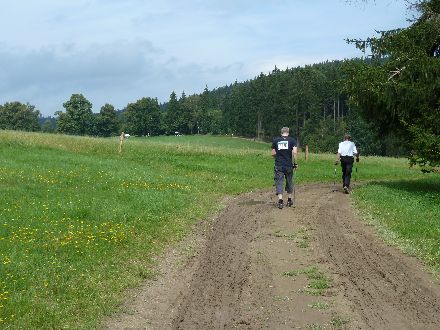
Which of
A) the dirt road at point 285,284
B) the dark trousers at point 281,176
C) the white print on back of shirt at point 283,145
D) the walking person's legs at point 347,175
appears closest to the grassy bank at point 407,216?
the dirt road at point 285,284

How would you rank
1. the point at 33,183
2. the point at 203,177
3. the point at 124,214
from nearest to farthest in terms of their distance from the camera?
1. the point at 124,214
2. the point at 33,183
3. the point at 203,177

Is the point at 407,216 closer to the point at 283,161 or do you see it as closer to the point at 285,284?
the point at 283,161

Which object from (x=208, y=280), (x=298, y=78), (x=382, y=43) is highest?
(x=298, y=78)

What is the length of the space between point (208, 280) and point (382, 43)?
17.2 m

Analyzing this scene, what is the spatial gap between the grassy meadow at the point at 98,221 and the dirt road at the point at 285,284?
554 millimetres

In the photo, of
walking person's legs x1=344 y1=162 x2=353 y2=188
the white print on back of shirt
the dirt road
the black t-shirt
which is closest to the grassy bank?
the dirt road

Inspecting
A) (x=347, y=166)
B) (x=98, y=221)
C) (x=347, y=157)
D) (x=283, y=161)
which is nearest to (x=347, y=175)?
(x=347, y=166)

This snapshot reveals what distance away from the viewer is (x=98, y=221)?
42.0 ft

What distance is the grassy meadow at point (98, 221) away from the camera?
7711 millimetres

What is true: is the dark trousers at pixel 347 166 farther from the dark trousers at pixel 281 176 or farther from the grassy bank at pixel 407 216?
the dark trousers at pixel 281 176

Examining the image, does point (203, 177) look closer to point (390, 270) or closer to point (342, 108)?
point (390, 270)

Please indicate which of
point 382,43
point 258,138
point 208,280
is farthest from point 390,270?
point 258,138

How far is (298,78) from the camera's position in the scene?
384 ft

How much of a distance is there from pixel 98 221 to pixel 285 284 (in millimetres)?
6184
